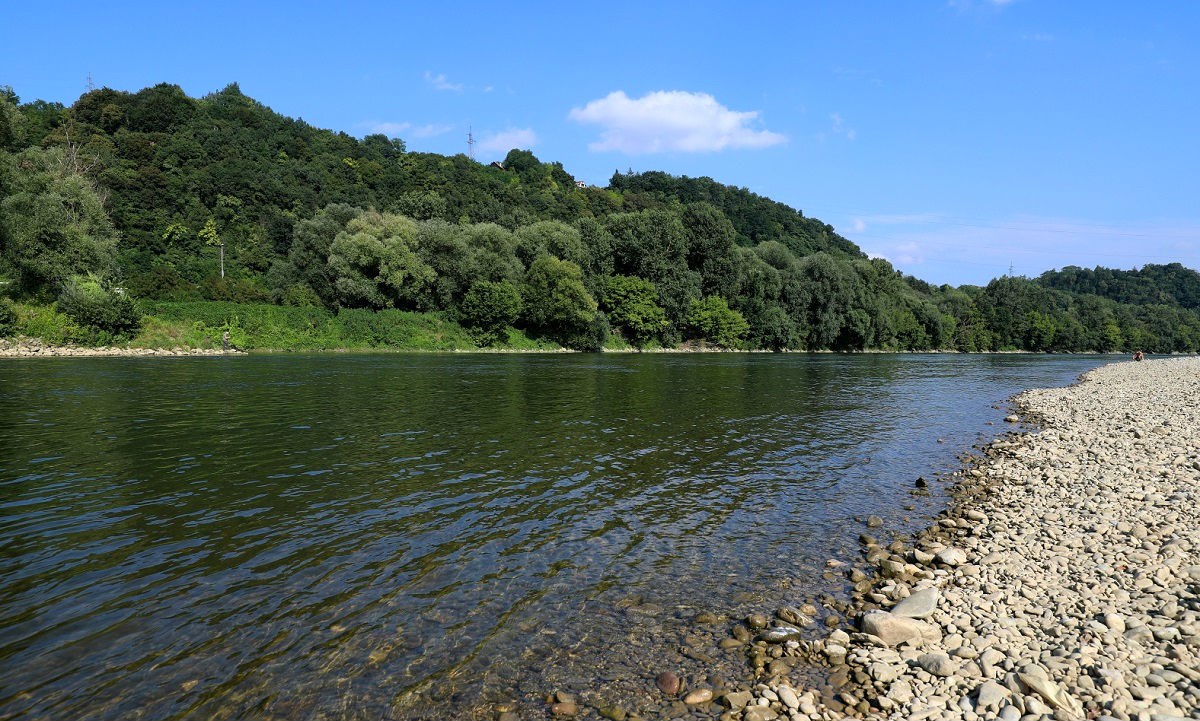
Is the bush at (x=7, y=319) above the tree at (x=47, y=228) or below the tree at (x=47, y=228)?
below

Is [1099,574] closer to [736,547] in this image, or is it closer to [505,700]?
[736,547]

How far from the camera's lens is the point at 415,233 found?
285 ft

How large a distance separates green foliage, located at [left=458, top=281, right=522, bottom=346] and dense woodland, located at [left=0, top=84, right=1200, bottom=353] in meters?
0.27

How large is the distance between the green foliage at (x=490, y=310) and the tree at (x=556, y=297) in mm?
2321

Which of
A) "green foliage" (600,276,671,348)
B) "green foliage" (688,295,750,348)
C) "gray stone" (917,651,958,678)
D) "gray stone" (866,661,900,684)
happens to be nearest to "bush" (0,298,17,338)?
"green foliage" (600,276,671,348)

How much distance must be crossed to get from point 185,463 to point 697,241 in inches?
3776

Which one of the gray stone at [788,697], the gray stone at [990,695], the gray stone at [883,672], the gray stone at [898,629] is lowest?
the gray stone at [788,697]

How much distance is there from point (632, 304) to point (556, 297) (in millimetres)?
15153

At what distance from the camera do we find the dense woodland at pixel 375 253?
6056 cm

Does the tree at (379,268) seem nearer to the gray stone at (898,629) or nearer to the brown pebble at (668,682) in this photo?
the brown pebble at (668,682)

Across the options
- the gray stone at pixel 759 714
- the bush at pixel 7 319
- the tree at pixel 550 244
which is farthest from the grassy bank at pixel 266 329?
the gray stone at pixel 759 714

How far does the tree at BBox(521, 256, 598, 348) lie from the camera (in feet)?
279

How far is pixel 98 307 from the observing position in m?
57.2

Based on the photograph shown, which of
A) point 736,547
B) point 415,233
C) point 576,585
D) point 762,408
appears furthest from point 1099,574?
point 415,233
